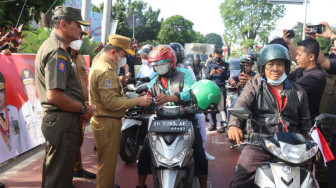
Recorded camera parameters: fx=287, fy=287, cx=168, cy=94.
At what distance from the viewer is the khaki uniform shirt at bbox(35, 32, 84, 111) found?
8.23 feet

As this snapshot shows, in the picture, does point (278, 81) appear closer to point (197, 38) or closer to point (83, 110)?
point (83, 110)

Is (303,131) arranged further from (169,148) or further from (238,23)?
(238,23)

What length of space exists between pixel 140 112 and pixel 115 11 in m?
56.1

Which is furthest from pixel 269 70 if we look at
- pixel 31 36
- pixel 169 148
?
pixel 31 36

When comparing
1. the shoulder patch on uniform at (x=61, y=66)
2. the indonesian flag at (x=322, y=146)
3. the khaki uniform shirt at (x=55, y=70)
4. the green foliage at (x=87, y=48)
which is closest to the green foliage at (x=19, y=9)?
the green foliage at (x=87, y=48)

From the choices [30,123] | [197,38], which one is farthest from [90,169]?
[197,38]

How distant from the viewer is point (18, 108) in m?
4.56

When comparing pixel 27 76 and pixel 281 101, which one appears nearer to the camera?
pixel 281 101

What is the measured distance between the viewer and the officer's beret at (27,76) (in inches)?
185

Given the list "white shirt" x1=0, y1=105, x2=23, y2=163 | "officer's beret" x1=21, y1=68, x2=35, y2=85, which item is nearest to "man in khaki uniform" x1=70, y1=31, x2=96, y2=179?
"white shirt" x1=0, y1=105, x2=23, y2=163

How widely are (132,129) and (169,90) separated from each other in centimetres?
140

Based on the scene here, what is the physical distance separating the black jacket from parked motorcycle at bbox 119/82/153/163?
1.86 meters

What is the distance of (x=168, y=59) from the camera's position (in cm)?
351

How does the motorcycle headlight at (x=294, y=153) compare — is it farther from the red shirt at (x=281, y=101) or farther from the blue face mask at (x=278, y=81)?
the blue face mask at (x=278, y=81)
